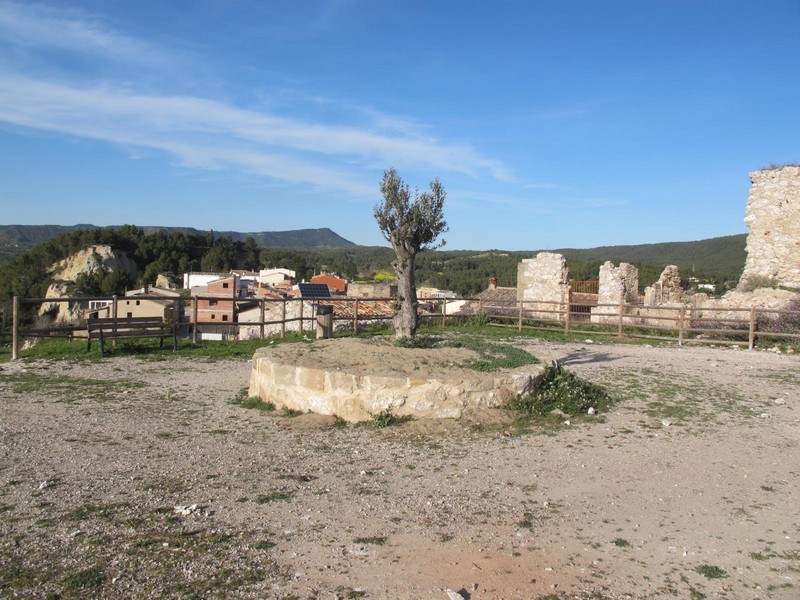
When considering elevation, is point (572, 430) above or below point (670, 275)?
below

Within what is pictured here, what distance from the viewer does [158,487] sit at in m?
4.86

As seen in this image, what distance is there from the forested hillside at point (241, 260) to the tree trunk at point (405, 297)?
119 ft

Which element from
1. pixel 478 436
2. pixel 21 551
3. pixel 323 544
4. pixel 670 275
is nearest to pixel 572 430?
pixel 478 436

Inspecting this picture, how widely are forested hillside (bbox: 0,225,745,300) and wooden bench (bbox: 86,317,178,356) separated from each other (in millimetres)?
35922

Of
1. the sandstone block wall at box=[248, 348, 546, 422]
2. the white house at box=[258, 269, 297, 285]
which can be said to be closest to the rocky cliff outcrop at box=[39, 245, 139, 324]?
the white house at box=[258, 269, 297, 285]

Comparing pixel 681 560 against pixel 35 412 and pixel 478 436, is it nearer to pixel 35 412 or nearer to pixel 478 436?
pixel 478 436

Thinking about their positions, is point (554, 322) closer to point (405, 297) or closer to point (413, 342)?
point (405, 297)

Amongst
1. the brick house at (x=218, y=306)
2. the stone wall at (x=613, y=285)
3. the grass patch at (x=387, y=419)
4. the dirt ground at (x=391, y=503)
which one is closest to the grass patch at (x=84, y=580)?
the dirt ground at (x=391, y=503)

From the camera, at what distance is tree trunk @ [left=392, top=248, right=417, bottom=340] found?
9.90m

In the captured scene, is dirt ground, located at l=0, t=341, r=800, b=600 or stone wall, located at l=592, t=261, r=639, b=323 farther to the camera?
stone wall, located at l=592, t=261, r=639, b=323

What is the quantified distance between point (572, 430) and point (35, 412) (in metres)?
6.66

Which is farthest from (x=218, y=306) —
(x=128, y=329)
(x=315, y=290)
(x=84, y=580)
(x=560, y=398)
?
(x=84, y=580)

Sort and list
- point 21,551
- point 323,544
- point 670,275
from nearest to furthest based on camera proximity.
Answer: point 21,551
point 323,544
point 670,275

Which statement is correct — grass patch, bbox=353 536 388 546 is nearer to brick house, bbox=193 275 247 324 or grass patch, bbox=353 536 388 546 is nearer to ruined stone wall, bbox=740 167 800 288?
ruined stone wall, bbox=740 167 800 288
